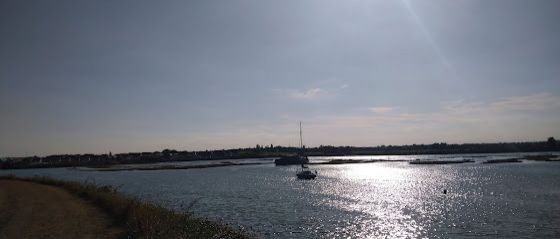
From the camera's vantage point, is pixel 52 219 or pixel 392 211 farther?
pixel 392 211

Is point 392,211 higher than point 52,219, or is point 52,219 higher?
point 52,219

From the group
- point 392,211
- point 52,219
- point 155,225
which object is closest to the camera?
point 155,225

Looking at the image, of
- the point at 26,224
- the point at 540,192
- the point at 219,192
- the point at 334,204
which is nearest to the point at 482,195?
the point at 540,192

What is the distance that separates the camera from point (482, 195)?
55.8m

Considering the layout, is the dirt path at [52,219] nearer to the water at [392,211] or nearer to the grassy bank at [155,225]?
the grassy bank at [155,225]

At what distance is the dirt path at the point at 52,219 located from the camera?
82.6ft

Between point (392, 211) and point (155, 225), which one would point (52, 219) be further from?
point (392, 211)

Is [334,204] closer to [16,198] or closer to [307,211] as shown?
[307,211]

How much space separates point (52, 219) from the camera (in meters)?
30.2

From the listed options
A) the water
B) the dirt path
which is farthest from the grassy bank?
the water

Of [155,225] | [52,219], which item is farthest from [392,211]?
[52,219]

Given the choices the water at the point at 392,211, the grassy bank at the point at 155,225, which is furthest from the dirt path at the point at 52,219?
the water at the point at 392,211

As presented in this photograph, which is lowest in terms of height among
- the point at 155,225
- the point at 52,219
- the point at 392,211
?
the point at 392,211

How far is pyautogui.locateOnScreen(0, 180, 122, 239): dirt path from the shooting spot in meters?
25.2
